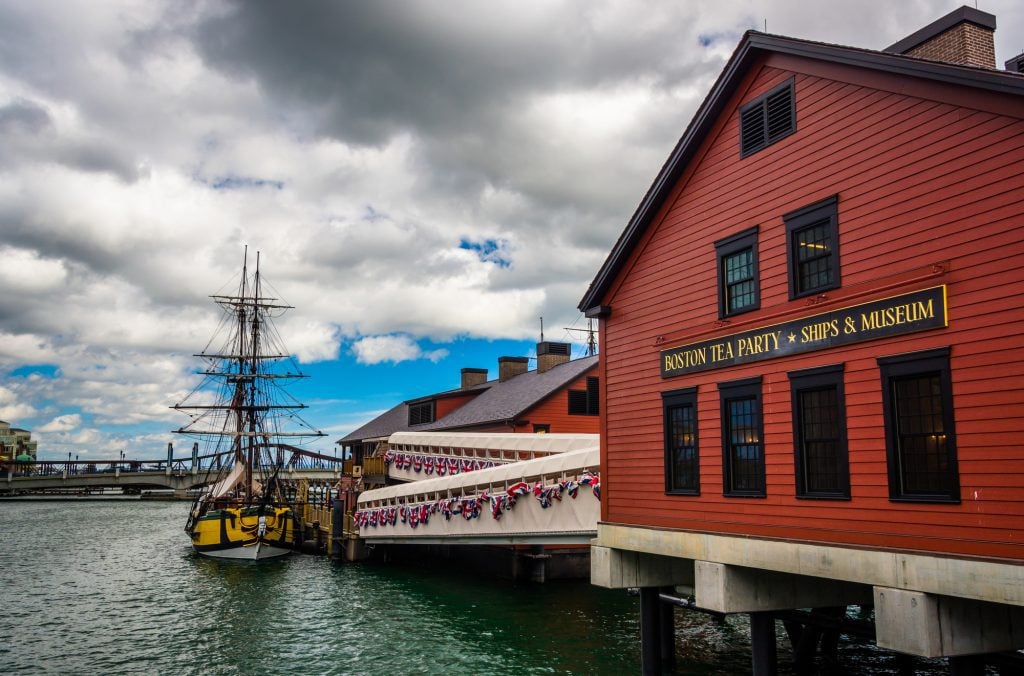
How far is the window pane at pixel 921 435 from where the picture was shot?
10953 mm

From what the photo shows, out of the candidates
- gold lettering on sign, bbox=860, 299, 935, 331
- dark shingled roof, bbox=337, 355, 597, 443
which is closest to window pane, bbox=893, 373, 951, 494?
gold lettering on sign, bbox=860, 299, 935, 331

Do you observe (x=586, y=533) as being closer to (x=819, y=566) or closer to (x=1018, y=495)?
(x=819, y=566)

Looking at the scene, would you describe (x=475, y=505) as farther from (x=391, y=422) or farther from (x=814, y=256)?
(x=391, y=422)

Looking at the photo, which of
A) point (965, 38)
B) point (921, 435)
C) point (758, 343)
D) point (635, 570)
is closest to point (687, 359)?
point (758, 343)

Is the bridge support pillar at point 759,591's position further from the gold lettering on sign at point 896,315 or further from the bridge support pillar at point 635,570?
the gold lettering on sign at point 896,315

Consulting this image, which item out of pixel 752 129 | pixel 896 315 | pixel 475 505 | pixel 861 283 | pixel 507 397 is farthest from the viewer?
pixel 507 397

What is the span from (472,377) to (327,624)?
3763 centimetres

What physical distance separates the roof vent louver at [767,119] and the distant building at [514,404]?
962 inches

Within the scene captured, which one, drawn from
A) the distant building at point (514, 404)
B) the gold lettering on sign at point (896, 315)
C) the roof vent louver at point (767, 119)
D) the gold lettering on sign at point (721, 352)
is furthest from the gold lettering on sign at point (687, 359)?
the distant building at point (514, 404)

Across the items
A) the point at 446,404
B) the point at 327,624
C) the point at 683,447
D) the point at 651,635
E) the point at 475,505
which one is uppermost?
the point at 446,404

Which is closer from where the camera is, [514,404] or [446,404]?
[514,404]

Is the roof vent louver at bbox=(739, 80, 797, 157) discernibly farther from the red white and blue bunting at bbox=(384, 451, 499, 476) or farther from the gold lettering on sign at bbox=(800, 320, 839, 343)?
the red white and blue bunting at bbox=(384, 451, 499, 476)

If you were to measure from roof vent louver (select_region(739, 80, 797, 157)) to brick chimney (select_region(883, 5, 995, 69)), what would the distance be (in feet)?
8.84

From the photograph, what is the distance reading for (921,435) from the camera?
11234mm
